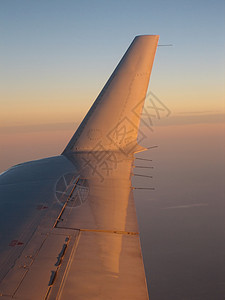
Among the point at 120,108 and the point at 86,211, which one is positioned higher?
the point at 120,108

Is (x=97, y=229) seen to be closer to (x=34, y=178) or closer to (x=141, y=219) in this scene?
(x=34, y=178)

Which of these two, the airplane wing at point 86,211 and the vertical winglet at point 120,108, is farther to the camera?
the vertical winglet at point 120,108

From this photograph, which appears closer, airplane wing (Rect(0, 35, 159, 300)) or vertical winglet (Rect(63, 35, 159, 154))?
airplane wing (Rect(0, 35, 159, 300))

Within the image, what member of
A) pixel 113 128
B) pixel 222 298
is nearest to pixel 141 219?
pixel 222 298

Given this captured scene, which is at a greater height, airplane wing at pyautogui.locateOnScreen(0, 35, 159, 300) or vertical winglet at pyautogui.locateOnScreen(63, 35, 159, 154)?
vertical winglet at pyautogui.locateOnScreen(63, 35, 159, 154)

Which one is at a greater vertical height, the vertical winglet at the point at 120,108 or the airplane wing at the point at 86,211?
the vertical winglet at the point at 120,108
